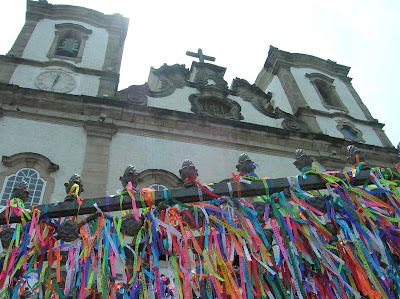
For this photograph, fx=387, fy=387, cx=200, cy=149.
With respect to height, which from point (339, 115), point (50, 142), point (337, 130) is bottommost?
point (50, 142)

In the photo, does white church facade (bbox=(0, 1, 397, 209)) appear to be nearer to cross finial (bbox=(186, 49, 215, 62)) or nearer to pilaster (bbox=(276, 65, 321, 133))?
pilaster (bbox=(276, 65, 321, 133))

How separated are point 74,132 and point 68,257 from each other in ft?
25.3

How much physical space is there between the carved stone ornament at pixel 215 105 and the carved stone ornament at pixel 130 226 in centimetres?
998

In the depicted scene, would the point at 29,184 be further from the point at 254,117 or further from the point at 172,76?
the point at 254,117

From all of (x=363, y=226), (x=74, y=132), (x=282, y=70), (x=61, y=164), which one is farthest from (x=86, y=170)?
(x=282, y=70)

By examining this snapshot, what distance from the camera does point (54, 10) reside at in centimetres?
1712

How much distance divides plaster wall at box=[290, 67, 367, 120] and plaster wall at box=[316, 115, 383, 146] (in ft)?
2.55

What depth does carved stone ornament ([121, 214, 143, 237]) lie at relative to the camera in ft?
13.7

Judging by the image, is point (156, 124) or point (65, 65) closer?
point (156, 124)

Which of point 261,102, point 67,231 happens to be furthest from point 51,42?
point 67,231

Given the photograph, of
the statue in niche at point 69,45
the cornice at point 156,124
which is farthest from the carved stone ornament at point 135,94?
the statue in niche at point 69,45

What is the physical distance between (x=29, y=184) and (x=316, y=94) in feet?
43.9

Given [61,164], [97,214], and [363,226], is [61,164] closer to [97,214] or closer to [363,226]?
[97,214]

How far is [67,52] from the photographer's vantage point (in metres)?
15.3
